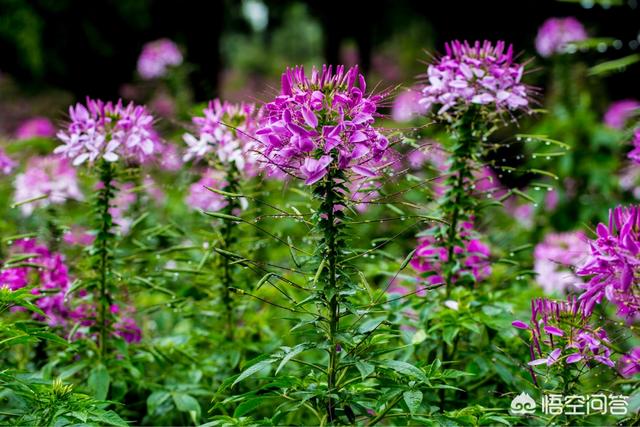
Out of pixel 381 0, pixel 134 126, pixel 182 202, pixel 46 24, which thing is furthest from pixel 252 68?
pixel 134 126

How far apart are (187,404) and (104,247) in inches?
22.2

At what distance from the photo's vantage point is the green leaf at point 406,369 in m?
1.44

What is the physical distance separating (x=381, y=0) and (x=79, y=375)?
326 inches

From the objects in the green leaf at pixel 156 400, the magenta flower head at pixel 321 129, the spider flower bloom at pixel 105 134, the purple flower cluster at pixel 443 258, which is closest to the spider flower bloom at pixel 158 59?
the spider flower bloom at pixel 105 134

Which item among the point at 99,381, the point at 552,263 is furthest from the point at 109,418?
the point at 552,263

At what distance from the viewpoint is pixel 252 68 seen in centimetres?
1531

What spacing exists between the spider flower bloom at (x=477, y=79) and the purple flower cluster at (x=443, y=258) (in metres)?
0.43

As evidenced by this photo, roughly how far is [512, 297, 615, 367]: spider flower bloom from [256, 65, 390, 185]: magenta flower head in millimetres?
569

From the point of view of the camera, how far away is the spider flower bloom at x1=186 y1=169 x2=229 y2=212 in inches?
88.1

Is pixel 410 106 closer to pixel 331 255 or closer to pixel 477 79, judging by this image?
pixel 477 79

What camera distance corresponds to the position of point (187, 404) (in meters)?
1.93

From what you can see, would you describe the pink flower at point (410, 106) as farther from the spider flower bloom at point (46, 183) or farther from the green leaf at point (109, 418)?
the spider flower bloom at point (46, 183)

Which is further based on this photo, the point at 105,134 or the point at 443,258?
the point at 443,258

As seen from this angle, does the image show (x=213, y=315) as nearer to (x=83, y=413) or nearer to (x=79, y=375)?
(x=79, y=375)
